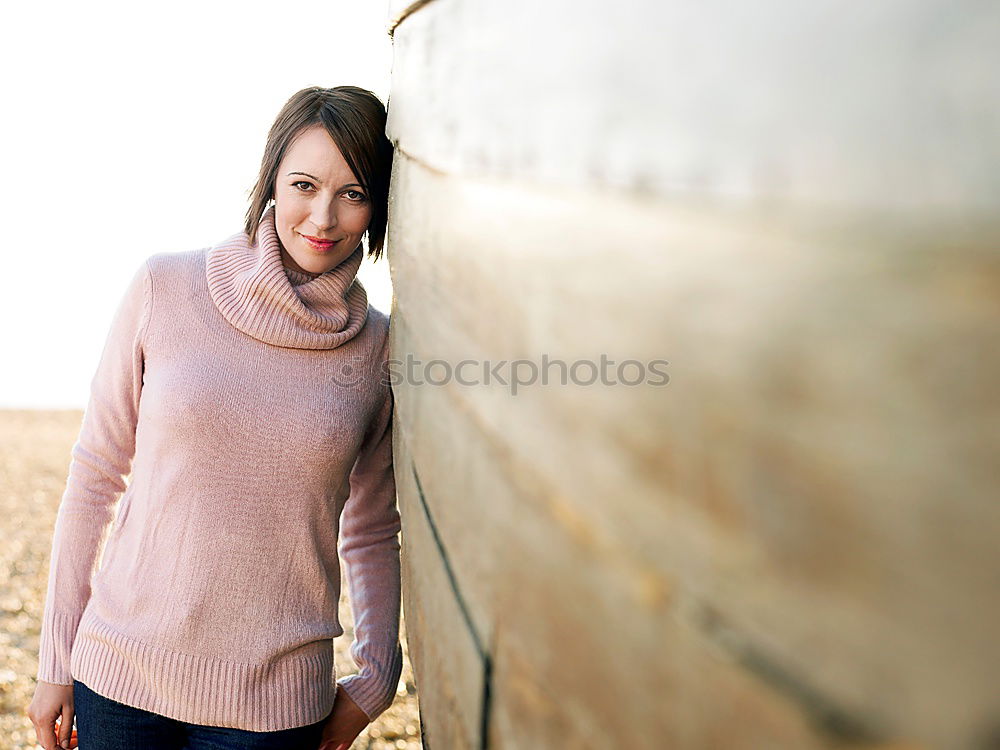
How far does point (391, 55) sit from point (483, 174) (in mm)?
619

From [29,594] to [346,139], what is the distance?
446 centimetres

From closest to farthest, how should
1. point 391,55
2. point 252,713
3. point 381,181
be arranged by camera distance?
point 391,55 → point 252,713 → point 381,181

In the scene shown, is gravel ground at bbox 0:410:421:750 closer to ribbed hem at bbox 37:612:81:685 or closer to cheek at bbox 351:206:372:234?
ribbed hem at bbox 37:612:81:685

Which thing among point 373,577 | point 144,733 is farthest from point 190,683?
point 373,577

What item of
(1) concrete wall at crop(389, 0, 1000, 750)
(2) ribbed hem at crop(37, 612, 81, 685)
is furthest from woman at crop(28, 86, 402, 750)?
(1) concrete wall at crop(389, 0, 1000, 750)

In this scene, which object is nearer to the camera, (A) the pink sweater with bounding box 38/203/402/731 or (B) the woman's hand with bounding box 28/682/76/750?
(A) the pink sweater with bounding box 38/203/402/731

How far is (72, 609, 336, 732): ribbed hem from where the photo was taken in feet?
5.60

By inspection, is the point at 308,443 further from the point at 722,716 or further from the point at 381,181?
the point at 722,716

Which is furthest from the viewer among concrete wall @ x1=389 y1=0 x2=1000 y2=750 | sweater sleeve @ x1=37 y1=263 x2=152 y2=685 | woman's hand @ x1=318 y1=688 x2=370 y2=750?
woman's hand @ x1=318 y1=688 x2=370 y2=750

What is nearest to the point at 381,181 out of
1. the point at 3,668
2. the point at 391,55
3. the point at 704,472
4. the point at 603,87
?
the point at 391,55

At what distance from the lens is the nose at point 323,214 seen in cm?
186

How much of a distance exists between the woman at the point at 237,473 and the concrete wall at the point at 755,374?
4.08 ft

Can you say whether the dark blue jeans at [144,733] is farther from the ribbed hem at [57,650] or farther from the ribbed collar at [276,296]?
the ribbed collar at [276,296]

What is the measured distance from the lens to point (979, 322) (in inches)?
11.3
